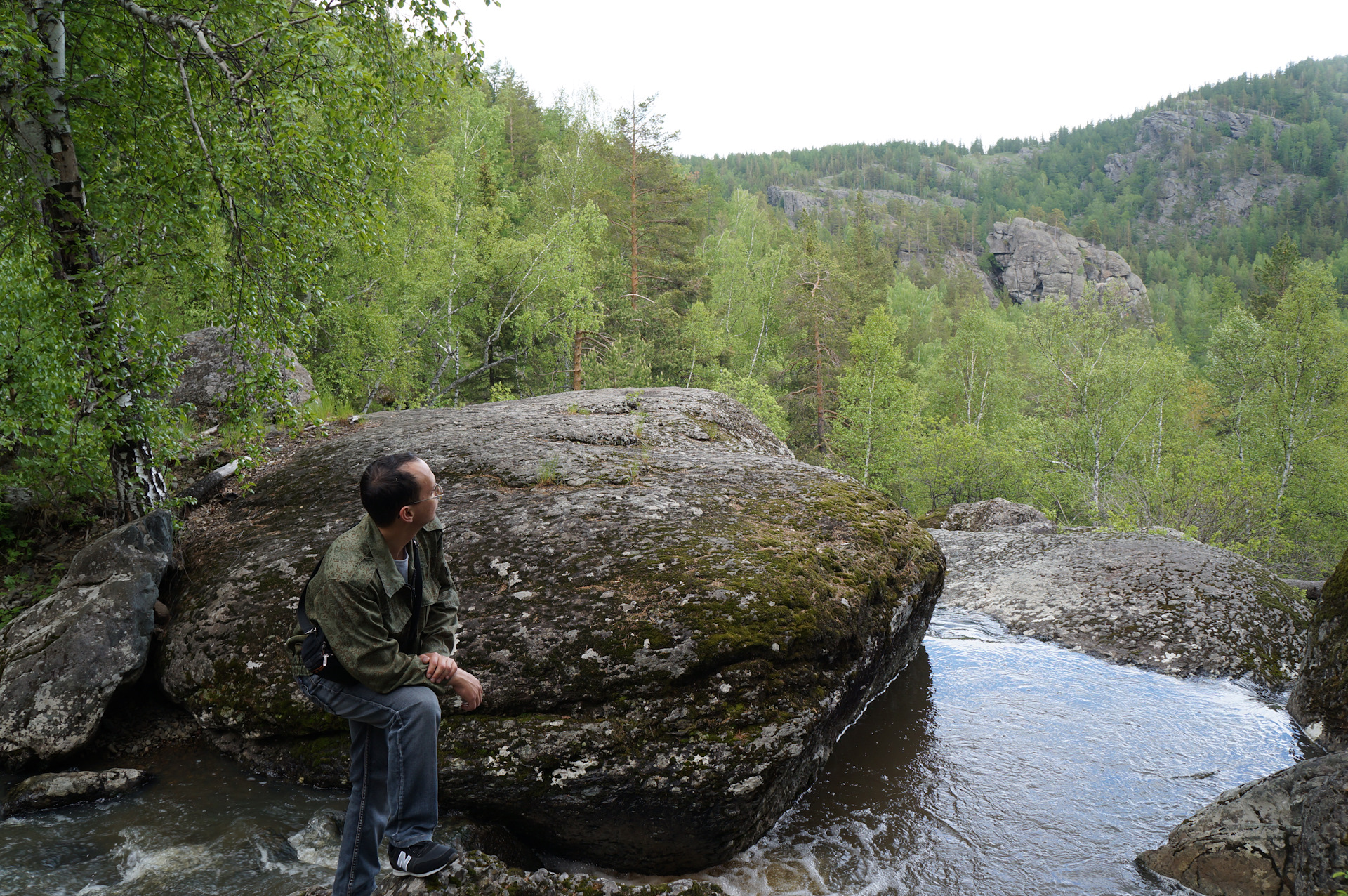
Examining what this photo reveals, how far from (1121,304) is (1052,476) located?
7.92 meters

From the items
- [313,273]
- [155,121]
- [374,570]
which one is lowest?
[374,570]

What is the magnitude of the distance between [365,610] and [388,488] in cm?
54

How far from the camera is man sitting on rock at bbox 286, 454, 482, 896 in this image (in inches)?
120

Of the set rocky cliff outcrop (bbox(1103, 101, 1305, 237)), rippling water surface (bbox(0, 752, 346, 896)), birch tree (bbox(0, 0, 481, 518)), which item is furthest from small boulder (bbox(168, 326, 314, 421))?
rocky cliff outcrop (bbox(1103, 101, 1305, 237))

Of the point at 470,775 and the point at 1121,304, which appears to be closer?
the point at 470,775

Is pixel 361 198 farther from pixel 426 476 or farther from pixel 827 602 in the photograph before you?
pixel 827 602

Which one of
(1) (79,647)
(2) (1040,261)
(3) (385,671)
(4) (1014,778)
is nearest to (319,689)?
(3) (385,671)

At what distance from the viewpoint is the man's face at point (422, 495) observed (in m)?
3.16

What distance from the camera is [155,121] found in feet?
21.9

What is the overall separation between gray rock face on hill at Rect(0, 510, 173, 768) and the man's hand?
421cm

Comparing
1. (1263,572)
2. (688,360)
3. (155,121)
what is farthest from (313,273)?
(688,360)

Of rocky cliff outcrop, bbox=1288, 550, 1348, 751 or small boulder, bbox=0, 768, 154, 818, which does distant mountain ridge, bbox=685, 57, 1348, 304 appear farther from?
small boulder, bbox=0, 768, 154, 818

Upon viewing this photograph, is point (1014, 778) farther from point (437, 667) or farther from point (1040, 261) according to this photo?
point (1040, 261)

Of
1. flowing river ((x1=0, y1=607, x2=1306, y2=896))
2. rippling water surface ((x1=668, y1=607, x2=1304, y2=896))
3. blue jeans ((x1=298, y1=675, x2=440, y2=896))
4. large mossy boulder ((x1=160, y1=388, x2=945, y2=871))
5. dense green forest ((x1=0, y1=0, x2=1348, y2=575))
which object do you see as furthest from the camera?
dense green forest ((x1=0, y1=0, x2=1348, y2=575))
